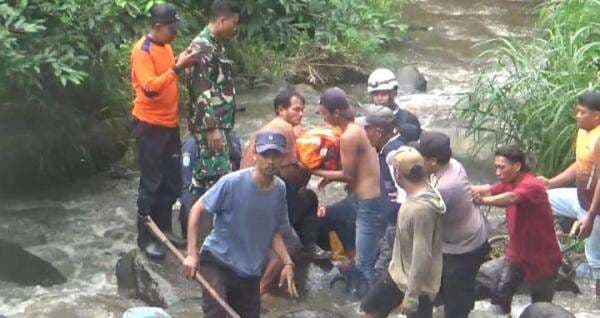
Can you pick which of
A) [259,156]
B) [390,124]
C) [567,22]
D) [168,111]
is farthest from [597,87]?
[259,156]

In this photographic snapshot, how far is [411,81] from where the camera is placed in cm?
1334

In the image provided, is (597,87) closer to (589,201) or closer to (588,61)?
(588,61)

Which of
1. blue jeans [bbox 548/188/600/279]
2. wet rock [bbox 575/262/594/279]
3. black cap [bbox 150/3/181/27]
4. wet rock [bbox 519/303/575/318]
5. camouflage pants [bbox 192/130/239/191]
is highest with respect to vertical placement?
black cap [bbox 150/3/181/27]

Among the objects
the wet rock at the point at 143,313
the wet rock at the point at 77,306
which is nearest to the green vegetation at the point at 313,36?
the wet rock at the point at 77,306

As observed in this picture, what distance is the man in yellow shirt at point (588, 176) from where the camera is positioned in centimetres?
691

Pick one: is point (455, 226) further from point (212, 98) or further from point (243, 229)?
Result: point (212, 98)

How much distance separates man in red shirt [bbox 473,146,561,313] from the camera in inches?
247

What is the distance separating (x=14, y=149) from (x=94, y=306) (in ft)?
8.88

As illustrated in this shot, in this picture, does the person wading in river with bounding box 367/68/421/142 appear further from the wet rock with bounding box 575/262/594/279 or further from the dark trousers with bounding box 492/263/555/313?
the wet rock with bounding box 575/262/594/279

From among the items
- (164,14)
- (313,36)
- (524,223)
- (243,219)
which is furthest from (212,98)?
(313,36)

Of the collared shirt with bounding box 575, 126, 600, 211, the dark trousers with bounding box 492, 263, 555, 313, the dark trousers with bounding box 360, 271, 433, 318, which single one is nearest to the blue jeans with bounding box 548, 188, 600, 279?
the collared shirt with bounding box 575, 126, 600, 211

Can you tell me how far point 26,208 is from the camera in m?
9.45

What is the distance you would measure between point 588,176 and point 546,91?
2.33 metres

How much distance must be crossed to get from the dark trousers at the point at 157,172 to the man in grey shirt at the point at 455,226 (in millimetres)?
2008
